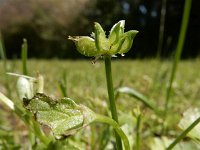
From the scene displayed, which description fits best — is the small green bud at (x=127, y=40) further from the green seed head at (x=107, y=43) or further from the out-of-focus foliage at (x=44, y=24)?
the out-of-focus foliage at (x=44, y=24)

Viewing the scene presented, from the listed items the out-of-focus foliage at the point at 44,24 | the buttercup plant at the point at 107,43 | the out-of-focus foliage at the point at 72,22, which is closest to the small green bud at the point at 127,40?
the buttercup plant at the point at 107,43

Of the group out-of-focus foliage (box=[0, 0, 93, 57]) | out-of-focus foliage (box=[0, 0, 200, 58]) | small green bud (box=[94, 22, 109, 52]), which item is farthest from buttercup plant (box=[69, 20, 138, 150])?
out-of-focus foliage (box=[0, 0, 93, 57])

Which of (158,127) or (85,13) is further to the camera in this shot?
(85,13)

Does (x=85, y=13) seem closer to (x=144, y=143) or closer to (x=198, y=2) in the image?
(x=198, y=2)

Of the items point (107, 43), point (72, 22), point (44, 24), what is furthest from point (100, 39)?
point (44, 24)

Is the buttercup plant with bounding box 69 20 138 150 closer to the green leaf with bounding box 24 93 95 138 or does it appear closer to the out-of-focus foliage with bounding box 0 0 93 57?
the green leaf with bounding box 24 93 95 138

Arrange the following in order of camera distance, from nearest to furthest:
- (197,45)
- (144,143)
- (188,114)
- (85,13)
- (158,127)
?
(188,114) → (144,143) → (158,127) → (197,45) → (85,13)

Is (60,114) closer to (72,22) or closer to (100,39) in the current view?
(100,39)

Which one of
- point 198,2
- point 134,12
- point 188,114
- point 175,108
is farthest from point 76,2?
point 188,114
